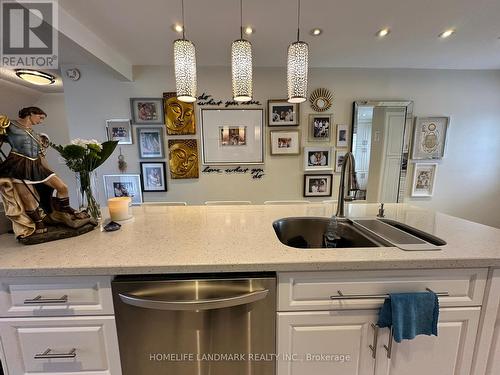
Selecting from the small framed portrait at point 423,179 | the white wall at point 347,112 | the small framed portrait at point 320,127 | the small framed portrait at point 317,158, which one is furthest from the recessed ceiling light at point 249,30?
the small framed portrait at point 423,179

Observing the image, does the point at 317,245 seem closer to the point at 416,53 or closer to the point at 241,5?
the point at 241,5

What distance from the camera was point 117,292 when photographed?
31.2 inches

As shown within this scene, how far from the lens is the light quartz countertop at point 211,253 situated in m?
0.78

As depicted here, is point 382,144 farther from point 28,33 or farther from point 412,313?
point 28,33

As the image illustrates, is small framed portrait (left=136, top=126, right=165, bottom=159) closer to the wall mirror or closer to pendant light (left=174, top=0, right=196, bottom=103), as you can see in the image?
pendant light (left=174, top=0, right=196, bottom=103)

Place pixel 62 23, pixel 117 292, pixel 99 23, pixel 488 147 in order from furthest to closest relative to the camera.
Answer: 1. pixel 488 147
2. pixel 99 23
3. pixel 62 23
4. pixel 117 292

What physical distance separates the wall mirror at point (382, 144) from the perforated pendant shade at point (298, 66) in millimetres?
1880

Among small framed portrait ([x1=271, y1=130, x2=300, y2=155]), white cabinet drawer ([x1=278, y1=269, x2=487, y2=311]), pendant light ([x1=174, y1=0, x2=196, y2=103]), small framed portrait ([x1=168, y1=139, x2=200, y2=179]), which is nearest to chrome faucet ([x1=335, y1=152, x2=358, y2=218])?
white cabinet drawer ([x1=278, y1=269, x2=487, y2=311])

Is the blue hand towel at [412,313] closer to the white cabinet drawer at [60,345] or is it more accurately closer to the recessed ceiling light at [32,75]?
the white cabinet drawer at [60,345]

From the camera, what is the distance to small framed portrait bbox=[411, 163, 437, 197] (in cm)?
286

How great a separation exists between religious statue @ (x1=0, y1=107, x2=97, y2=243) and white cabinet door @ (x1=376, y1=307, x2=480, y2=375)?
1.56 m

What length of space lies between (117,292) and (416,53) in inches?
132

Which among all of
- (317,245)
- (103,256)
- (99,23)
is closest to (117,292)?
(103,256)

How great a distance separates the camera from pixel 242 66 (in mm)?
1099
